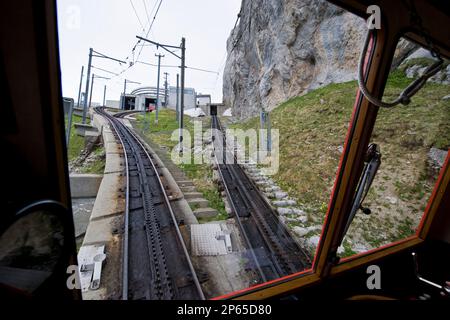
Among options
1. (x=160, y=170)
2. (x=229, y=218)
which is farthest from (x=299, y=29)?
(x=229, y=218)

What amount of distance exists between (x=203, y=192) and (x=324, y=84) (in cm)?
1307

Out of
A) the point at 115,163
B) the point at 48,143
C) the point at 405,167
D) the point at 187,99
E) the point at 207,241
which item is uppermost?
the point at 187,99

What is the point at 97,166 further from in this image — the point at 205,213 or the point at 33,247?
the point at 33,247

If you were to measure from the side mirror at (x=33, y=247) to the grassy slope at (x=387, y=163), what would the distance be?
515 centimetres

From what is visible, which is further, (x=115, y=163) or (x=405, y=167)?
Result: (x=115, y=163)

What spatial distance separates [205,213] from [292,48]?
753 inches

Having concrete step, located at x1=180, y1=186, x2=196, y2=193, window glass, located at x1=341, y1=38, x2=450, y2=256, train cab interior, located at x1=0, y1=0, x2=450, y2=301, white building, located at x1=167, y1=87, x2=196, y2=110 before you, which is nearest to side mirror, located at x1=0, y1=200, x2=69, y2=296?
train cab interior, located at x1=0, y1=0, x2=450, y2=301

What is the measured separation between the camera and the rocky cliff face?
1427cm

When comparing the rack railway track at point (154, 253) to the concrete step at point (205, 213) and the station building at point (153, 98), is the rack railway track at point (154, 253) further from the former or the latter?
the station building at point (153, 98)

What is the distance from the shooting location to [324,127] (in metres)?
9.48

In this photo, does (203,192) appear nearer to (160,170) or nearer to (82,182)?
(160,170)

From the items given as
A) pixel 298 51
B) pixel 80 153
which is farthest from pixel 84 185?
pixel 298 51

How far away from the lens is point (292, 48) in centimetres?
1917

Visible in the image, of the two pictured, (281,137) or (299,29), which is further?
(299,29)
